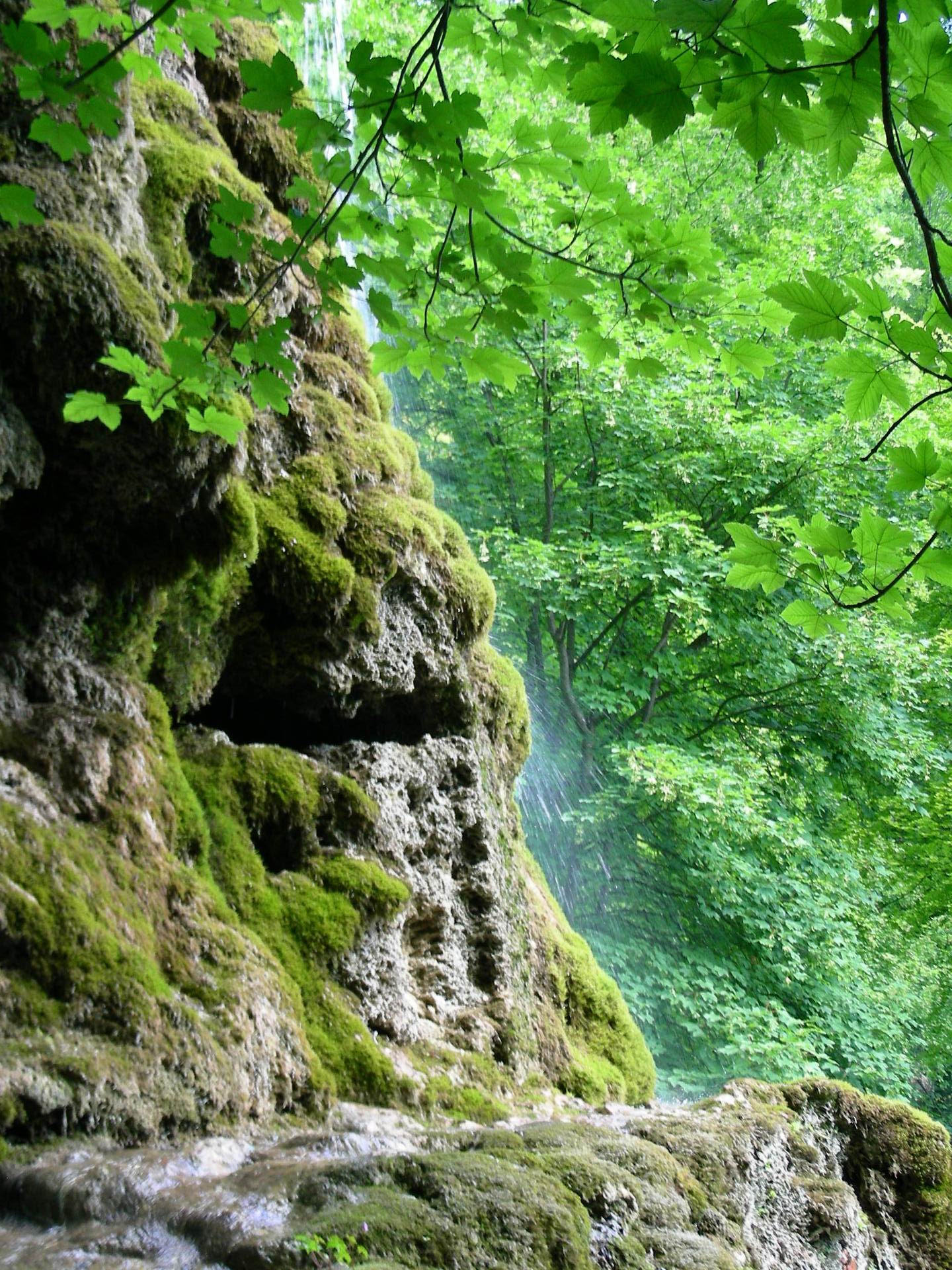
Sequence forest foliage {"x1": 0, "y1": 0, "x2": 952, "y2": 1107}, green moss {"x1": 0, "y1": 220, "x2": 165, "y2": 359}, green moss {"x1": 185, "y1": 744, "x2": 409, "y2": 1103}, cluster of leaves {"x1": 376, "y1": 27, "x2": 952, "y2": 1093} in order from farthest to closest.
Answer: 1. cluster of leaves {"x1": 376, "y1": 27, "x2": 952, "y2": 1093}
2. forest foliage {"x1": 0, "y1": 0, "x2": 952, "y2": 1107}
3. green moss {"x1": 185, "y1": 744, "x2": 409, "y2": 1103}
4. green moss {"x1": 0, "y1": 220, "x2": 165, "y2": 359}

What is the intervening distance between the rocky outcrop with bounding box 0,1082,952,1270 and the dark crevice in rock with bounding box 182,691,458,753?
6.05ft

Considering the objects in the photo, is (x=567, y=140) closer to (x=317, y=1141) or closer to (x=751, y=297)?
(x=751, y=297)

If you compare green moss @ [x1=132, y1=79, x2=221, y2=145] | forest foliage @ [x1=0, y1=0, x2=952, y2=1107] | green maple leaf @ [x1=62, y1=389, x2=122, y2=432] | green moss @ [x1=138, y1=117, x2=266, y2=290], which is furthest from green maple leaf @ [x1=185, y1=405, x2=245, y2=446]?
forest foliage @ [x1=0, y1=0, x2=952, y2=1107]

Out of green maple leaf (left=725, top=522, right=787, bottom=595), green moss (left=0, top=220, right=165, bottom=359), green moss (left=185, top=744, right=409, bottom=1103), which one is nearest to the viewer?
green maple leaf (left=725, top=522, right=787, bottom=595)

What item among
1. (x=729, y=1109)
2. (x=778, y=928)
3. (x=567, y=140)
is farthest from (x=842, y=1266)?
(x=778, y=928)

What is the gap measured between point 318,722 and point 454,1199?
9.58ft

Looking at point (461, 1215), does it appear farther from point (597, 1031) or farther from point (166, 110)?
point (166, 110)

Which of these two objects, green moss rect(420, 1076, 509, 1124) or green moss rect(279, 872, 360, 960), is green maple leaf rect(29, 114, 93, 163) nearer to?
green moss rect(279, 872, 360, 960)

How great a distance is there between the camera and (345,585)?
439cm

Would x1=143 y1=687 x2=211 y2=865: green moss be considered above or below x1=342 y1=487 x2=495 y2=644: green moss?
below

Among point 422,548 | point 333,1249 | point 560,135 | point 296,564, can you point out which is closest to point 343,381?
point 422,548

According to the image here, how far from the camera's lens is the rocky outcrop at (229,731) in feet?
8.54

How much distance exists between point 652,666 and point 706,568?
2.21 meters

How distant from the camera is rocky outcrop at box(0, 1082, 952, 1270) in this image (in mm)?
1707
